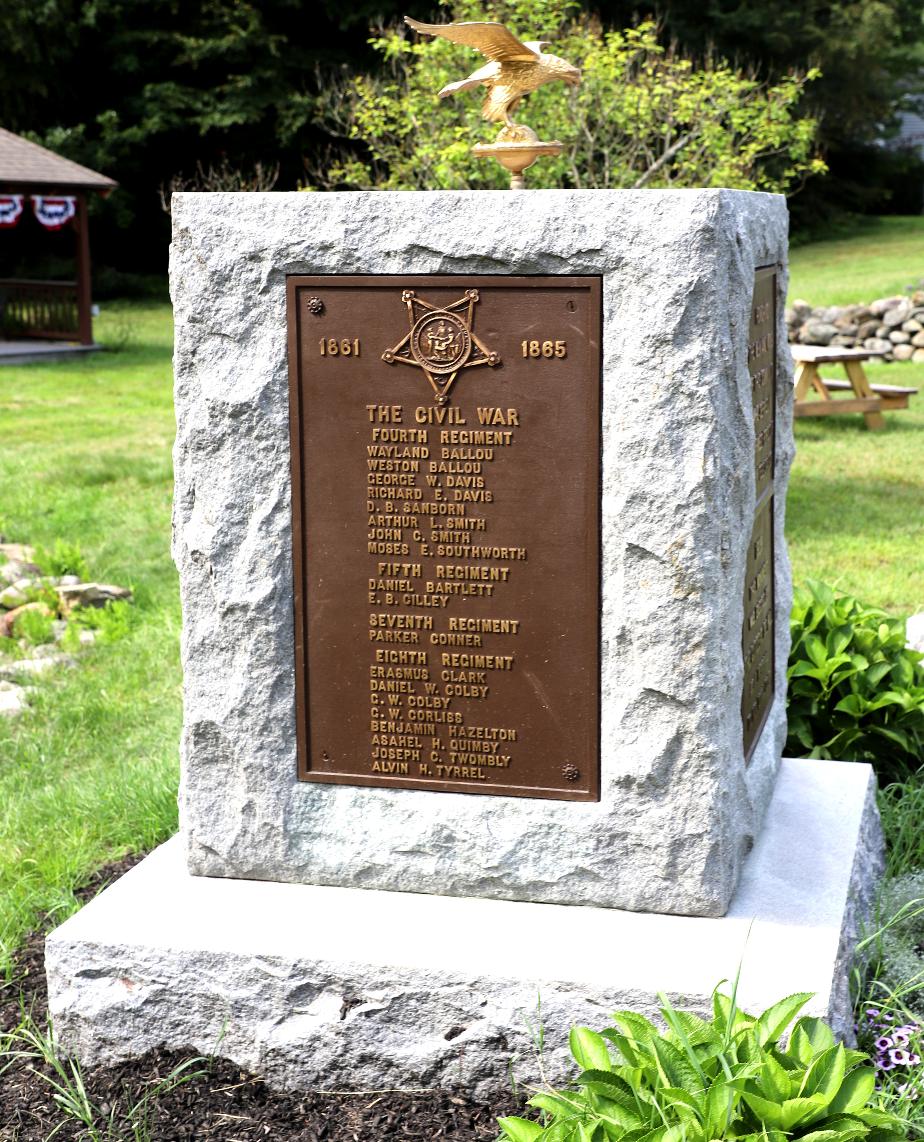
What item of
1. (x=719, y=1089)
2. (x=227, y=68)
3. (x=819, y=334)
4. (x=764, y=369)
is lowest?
(x=819, y=334)

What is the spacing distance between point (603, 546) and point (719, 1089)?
126 cm

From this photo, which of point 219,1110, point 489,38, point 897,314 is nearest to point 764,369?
point 489,38

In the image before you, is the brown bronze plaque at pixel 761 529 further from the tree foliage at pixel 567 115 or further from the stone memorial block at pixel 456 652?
the tree foliage at pixel 567 115

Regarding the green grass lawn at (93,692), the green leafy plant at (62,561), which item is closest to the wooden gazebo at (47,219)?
the green grass lawn at (93,692)

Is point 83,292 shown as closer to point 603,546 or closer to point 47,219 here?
point 47,219

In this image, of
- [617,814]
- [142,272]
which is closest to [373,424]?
[617,814]

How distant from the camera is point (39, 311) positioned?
20344 mm

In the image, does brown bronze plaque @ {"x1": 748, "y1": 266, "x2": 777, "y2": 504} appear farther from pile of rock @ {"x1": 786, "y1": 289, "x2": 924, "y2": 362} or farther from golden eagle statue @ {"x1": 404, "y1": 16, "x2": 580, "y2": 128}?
pile of rock @ {"x1": 786, "y1": 289, "x2": 924, "y2": 362}

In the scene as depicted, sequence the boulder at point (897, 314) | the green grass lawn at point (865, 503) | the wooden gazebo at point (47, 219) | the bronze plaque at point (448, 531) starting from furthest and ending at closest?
the wooden gazebo at point (47, 219), the boulder at point (897, 314), the green grass lawn at point (865, 503), the bronze plaque at point (448, 531)

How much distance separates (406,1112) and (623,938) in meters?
0.60

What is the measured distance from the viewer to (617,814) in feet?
10.3

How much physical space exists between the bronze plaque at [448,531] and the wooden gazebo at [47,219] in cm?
1734

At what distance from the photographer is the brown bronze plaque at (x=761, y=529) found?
11.4 feet

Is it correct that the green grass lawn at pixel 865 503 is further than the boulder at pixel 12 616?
Yes
